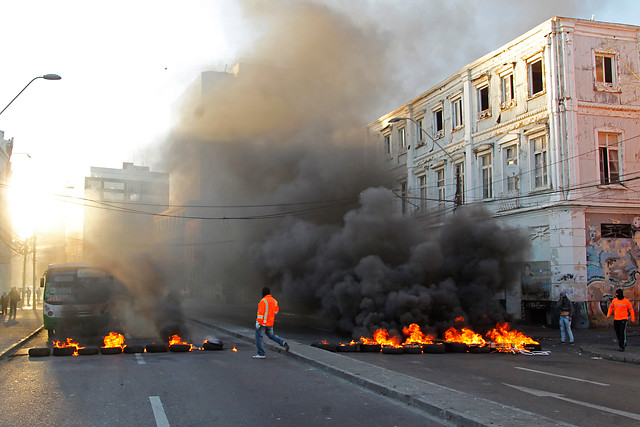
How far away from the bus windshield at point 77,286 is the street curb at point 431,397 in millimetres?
8316

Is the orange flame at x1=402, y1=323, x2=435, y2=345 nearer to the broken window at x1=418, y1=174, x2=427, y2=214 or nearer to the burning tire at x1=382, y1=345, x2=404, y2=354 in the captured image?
the burning tire at x1=382, y1=345, x2=404, y2=354

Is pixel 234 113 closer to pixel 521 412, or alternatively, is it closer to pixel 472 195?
pixel 472 195

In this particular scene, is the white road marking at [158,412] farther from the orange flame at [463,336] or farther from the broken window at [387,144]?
the broken window at [387,144]

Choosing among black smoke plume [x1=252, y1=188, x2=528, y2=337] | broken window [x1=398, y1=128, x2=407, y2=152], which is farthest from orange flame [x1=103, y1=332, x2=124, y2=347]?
broken window [x1=398, y1=128, x2=407, y2=152]

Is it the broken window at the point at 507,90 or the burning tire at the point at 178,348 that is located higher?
the broken window at the point at 507,90

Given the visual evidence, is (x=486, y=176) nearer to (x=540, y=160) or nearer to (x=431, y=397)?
(x=540, y=160)

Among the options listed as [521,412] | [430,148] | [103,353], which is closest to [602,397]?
[521,412]

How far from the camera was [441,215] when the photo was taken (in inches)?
1009

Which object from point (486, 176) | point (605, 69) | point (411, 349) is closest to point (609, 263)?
point (486, 176)

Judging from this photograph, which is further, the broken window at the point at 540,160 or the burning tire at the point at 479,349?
the broken window at the point at 540,160

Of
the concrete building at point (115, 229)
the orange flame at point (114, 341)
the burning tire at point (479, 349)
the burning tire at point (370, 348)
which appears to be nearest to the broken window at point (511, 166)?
the burning tire at point (479, 349)

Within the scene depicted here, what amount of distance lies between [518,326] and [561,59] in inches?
390

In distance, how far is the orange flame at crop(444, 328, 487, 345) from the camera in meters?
14.3

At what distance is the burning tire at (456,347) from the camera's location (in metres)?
12.7
